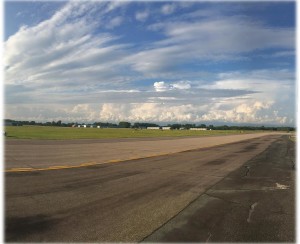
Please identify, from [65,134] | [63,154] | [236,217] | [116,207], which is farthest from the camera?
[65,134]

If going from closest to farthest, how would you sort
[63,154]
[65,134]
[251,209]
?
1. [251,209]
2. [63,154]
3. [65,134]

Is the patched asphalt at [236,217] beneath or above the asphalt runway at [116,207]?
beneath

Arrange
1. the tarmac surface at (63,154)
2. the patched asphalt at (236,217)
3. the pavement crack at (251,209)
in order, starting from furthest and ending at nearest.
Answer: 1. the tarmac surface at (63,154)
2. the pavement crack at (251,209)
3. the patched asphalt at (236,217)

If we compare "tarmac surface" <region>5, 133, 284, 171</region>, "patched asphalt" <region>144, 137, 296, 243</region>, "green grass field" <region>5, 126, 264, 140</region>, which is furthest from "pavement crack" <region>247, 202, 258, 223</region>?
"green grass field" <region>5, 126, 264, 140</region>

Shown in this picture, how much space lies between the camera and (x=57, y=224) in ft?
20.5

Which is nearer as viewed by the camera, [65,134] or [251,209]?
[251,209]

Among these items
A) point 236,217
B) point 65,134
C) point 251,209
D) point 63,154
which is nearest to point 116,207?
point 236,217

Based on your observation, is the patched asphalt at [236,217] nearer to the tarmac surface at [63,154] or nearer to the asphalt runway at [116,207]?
the asphalt runway at [116,207]

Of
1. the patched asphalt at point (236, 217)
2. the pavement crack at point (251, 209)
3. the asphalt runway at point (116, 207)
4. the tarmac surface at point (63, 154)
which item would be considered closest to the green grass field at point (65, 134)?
the tarmac surface at point (63, 154)

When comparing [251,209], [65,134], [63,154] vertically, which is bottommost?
[251,209]

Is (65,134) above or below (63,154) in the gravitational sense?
below

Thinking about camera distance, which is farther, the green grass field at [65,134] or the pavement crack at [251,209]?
the green grass field at [65,134]

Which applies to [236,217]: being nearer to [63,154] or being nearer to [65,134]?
[63,154]

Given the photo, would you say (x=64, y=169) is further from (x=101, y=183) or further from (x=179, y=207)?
(x=179, y=207)
